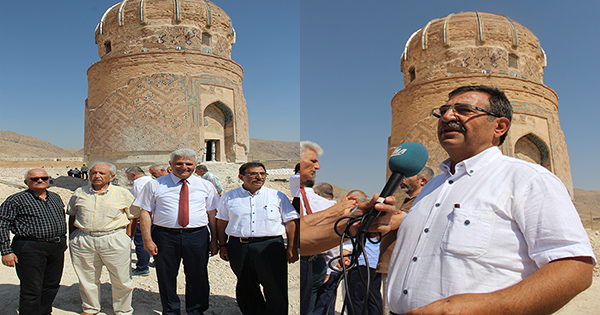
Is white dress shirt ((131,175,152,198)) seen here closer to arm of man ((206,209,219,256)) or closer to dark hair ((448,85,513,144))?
arm of man ((206,209,219,256))

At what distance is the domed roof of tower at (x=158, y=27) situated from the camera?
40.6 ft

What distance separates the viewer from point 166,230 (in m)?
3.63

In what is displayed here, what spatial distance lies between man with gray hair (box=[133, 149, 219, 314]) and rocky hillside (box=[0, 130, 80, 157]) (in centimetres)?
5740

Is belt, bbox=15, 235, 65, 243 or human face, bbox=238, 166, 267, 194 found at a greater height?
human face, bbox=238, 166, 267, 194

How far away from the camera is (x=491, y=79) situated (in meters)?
10.4

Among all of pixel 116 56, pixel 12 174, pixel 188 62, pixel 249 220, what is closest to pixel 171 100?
pixel 188 62

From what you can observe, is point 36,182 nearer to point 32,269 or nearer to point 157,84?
point 32,269

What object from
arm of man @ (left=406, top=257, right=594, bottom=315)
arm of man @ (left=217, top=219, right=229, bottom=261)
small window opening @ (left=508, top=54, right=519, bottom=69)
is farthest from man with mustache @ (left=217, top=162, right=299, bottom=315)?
small window opening @ (left=508, top=54, right=519, bottom=69)

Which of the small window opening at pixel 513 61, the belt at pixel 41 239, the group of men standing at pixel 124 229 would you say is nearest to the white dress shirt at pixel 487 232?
the group of men standing at pixel 124 229

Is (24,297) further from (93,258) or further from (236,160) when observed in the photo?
(236,160)

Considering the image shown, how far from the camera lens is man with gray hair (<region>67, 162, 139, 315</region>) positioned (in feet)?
12.2

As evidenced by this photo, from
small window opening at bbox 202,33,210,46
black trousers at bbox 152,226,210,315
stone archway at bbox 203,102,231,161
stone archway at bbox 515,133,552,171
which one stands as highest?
small window opening at bbox 202,33,210,46

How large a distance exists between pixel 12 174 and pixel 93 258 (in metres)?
21.2

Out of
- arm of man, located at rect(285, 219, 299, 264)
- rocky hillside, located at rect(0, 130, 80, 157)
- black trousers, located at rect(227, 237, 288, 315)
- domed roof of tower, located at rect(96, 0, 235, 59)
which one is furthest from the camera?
rocky hillside, located at rect(0, 130, 80, 157)
